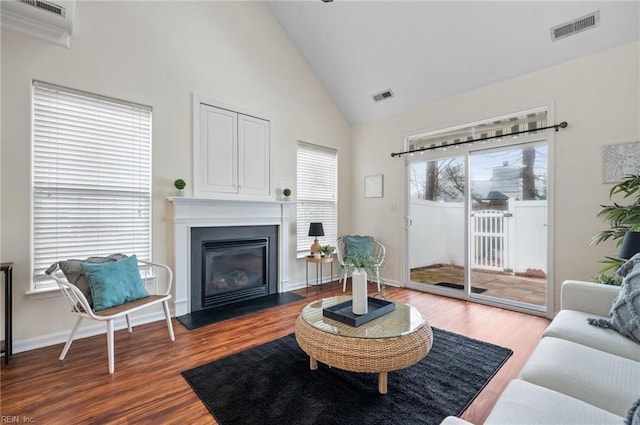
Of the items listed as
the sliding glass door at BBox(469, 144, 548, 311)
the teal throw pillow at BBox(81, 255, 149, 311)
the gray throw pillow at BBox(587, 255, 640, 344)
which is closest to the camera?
the gray throw pillow at BBox(587, 255, 640, 344)

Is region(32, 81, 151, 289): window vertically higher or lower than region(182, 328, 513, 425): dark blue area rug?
higher

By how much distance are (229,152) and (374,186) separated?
248 centimetres

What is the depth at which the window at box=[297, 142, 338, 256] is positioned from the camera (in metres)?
4.68

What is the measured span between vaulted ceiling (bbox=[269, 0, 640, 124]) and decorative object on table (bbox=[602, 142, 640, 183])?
1041 mm

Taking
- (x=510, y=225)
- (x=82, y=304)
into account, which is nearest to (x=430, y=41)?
(x=510, y=225)

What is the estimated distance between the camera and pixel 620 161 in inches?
114

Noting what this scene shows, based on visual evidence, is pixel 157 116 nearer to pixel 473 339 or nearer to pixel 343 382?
pixel 343 382

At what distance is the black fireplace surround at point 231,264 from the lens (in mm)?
3510

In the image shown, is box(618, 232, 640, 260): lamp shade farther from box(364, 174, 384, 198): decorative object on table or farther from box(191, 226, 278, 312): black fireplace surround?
box(191, 226, 278, 312): black fireplace surround

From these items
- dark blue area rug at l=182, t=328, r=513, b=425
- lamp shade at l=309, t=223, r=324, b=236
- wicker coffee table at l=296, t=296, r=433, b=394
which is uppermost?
lamp shade at l=309, t=223, r=324, b=236

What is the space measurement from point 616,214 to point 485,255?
148 cm

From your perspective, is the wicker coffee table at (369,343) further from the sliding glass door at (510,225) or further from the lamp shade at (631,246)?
the sliding glass door at (510,225)

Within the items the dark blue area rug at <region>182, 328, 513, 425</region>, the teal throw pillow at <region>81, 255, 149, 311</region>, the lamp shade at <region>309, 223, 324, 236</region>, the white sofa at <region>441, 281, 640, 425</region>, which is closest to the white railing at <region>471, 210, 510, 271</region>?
the dark blue area rug at <region>182, 328, 513, 425</region>

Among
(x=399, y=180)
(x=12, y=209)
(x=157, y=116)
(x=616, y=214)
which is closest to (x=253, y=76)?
(x=157, y=116)
